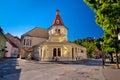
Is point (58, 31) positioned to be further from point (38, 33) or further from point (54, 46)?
Answer: point (38, 33)

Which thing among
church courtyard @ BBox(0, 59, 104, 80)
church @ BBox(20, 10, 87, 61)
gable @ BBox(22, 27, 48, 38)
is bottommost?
church courtyard @ BBox(0, 59, 104, 80)

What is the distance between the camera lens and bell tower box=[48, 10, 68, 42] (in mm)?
46469

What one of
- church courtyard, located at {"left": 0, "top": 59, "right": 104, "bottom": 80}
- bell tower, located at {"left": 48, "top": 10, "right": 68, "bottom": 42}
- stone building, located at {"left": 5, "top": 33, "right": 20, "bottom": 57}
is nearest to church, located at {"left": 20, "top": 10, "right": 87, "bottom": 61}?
bell tower, located at {"left": 48, "top": 10, "right": 68, "bottom": 42}

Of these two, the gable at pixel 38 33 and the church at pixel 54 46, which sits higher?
the gable at pixel 38 33

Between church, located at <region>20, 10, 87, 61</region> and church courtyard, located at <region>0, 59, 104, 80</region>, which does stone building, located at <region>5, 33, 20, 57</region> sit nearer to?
church, located at <region>20, 10, 87, 61</region>

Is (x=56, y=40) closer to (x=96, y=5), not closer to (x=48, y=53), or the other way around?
(x=48, y=53)

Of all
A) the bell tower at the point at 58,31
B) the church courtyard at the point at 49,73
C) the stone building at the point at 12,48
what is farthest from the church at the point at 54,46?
the church courtyard at the point at 49,73

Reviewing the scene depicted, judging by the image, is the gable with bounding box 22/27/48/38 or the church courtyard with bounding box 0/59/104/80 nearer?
the church courtyard with bounding box 0/59/104/80

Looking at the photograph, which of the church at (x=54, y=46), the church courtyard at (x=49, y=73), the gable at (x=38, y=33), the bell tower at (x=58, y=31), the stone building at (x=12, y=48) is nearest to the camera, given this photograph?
the church courtyard at (x=49, y=73)

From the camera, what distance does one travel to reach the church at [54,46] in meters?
42.2

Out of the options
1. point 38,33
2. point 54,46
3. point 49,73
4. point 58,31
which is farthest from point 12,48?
point 49,73

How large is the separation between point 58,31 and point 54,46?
8219 millimetres

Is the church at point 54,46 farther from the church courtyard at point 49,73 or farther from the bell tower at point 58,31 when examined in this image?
the church courtyard at point 49,73

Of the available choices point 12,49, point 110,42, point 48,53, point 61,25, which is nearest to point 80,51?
point 61,25
